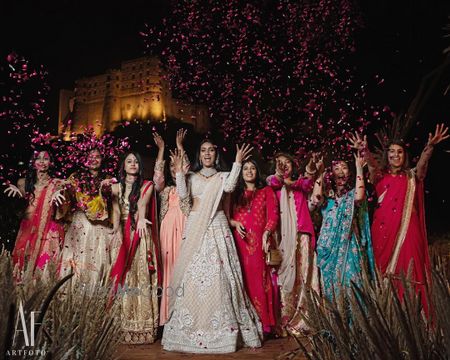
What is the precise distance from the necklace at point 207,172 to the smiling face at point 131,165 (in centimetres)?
77

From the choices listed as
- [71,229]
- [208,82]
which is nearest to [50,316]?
[71,229]

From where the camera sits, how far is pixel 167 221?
6.23 m

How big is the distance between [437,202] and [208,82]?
16.1ft

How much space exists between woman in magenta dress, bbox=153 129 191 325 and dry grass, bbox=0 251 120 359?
3256 millimetres

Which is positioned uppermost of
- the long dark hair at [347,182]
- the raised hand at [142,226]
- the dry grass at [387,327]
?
the long dark hair at [347,182]

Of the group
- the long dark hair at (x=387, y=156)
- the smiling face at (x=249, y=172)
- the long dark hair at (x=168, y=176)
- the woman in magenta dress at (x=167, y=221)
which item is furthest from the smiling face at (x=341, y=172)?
the long dark hair at (x=168, y=176)

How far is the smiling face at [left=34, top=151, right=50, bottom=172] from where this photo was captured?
5898 mm

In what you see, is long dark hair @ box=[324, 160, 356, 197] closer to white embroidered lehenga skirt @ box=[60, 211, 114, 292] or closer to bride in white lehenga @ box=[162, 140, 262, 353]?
bride in white lehenga @ box=[162, 140, 262, 353]

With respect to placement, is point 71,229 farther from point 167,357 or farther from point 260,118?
point 260,118

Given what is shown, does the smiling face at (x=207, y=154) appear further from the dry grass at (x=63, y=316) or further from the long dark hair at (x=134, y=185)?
the dry grass at (x=63, y=316)

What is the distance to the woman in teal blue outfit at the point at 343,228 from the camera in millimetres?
5465

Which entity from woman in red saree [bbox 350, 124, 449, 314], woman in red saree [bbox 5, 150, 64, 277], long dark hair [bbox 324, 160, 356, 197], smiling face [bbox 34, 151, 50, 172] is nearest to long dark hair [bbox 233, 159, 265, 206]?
long dark hair [bbox 324, 160, 356, 197]

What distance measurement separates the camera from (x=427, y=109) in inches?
354

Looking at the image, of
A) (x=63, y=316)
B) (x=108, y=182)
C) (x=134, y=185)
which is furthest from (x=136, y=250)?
(x=63, y=316)
